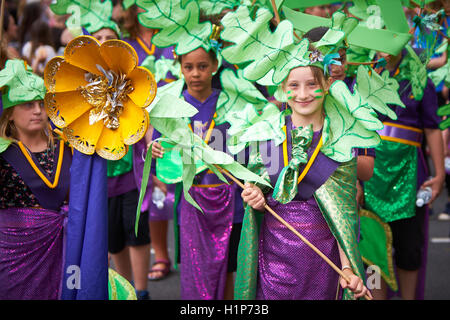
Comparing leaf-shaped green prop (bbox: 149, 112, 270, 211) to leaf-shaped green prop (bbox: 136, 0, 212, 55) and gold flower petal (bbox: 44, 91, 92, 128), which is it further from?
leaf-shaped green prop (bbox: 136, 0, 212, 55)

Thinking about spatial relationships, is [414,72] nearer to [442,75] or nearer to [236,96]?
[442,75]

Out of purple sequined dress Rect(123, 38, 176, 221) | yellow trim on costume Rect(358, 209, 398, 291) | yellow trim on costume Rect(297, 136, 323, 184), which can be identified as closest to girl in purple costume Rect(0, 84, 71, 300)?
purple sequined dress Rect(123, 38, 176, 221)

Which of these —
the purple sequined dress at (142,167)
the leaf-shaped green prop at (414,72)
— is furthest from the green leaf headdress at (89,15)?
the leaf-shaped green prop at (414,72)

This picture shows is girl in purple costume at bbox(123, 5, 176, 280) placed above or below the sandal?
above

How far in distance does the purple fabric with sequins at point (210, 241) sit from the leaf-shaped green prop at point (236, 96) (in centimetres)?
42

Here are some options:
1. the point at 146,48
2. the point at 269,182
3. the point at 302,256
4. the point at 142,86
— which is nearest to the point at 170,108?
the point at 142,86

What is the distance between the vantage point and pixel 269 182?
2.43 meters

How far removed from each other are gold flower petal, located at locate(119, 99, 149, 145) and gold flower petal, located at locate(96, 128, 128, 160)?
0.04m

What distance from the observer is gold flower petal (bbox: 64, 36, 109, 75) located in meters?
2.23

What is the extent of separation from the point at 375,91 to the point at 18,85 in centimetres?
162

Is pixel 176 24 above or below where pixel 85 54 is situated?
above

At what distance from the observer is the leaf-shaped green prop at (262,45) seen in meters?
2.32
